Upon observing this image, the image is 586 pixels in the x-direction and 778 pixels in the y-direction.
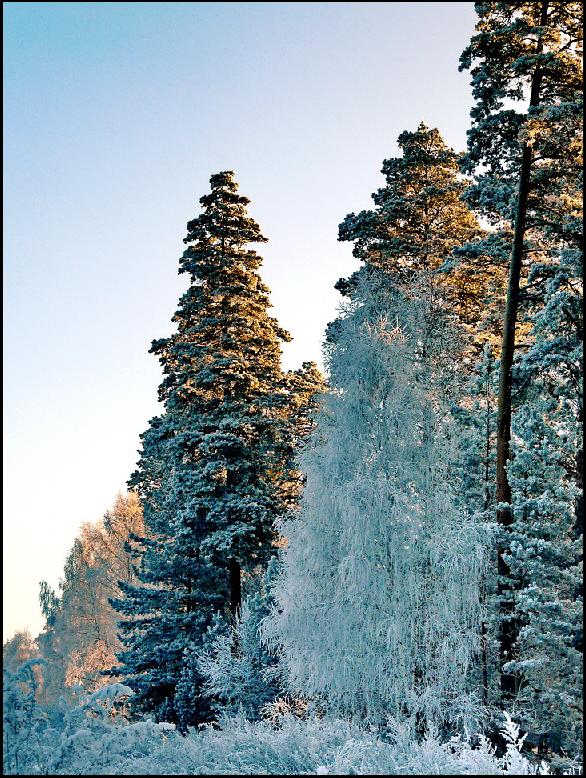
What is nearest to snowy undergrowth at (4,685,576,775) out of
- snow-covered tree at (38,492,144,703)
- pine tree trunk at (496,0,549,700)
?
pine tree trunk at (496,0,549,700)

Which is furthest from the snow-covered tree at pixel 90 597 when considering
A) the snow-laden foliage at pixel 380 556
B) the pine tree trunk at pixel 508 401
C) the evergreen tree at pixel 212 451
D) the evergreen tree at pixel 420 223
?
A: the pine tree trunk at pixel 508 401

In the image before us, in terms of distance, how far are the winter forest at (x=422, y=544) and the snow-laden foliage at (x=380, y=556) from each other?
4 centimetres

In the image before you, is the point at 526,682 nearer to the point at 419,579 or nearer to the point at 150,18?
the point at 419,579

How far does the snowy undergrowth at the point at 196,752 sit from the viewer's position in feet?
30.1

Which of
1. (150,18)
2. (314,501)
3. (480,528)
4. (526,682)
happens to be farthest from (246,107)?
(526,682)

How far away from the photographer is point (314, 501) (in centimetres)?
1509

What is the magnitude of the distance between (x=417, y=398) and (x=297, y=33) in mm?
6981

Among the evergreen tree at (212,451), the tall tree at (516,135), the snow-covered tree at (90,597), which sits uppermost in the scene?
the tall tree at (516,135)

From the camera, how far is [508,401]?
15750 millimetres

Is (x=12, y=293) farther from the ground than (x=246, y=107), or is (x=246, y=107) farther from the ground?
(x=246, y=107)

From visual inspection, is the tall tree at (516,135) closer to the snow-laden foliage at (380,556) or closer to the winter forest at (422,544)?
the winter forest at (422,544)

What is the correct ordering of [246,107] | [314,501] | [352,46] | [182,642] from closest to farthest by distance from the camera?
1. [352,46]
2. [246,107]
3. [314,501]
4. [182,642]

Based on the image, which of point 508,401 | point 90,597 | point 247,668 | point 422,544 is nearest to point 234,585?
point 247,668

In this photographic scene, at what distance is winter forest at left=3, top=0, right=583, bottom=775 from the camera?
10633mm
